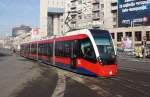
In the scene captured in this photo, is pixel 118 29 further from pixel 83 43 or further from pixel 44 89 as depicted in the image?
pixel 44 89

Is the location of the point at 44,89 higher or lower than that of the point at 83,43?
lower

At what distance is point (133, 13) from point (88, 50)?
2772 inches

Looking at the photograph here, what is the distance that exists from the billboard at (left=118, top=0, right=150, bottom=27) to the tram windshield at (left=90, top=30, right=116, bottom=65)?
216 feet

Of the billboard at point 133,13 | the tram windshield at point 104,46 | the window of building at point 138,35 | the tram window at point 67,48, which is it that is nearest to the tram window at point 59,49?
the tram window at point 67,48

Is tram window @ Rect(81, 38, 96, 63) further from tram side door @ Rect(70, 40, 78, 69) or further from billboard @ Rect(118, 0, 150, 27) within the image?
billboard @ Rect(118, 0, 150, 27)

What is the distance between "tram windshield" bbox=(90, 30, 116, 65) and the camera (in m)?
20.8

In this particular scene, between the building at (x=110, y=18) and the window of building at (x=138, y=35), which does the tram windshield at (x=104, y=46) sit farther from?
the window of building at (x=138, y=35)

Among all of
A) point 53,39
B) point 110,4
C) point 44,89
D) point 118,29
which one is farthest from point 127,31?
point 44,89

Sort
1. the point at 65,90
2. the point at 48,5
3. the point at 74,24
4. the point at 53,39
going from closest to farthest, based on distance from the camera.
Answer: the point at 65,90, the point at 53,39, the point at 74,24, the point at 48,5

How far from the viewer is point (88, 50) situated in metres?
21.6

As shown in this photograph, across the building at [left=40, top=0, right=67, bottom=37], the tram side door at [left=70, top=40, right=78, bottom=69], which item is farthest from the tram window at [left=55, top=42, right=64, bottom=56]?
the building at [left=40, top=0, right=67, bottom=37]

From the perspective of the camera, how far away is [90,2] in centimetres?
11512

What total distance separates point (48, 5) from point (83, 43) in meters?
139

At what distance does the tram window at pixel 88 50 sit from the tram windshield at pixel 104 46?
1.45 feet
